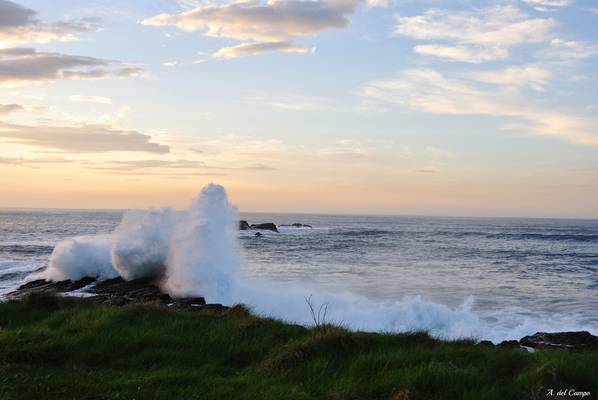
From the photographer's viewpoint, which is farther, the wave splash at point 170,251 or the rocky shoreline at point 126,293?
the wave splash at point 170,251

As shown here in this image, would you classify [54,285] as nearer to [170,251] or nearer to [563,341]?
[170,251]

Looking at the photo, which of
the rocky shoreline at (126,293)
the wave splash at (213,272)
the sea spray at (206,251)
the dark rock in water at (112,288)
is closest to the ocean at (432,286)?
the wave splash at (213,272)

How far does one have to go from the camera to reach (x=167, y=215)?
77.2ft

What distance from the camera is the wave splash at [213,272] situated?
14.8m

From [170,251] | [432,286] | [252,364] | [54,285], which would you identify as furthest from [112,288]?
[252,364]

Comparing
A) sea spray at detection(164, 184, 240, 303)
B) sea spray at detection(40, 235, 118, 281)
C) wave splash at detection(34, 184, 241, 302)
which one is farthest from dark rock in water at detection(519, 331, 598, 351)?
sea spray at detection(40, 235, 118, 281)

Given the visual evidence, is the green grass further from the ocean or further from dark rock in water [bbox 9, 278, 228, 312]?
dark rock in water [bbox 9, 278, 228, 312]

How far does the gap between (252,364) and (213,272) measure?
13.0 metres

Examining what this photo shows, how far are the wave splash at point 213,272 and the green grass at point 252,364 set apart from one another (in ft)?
22.8

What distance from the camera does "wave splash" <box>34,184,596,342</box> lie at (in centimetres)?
1482

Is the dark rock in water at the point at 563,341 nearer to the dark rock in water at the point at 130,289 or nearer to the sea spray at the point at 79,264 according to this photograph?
the dark rock in water at the point at 130,289

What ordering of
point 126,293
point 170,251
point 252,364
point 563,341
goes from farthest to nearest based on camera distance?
point 170,251
point 126,293
point 563,341
point 252,364

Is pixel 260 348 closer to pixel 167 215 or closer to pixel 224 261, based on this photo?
pixel 224 261

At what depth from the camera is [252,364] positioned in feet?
22.3
